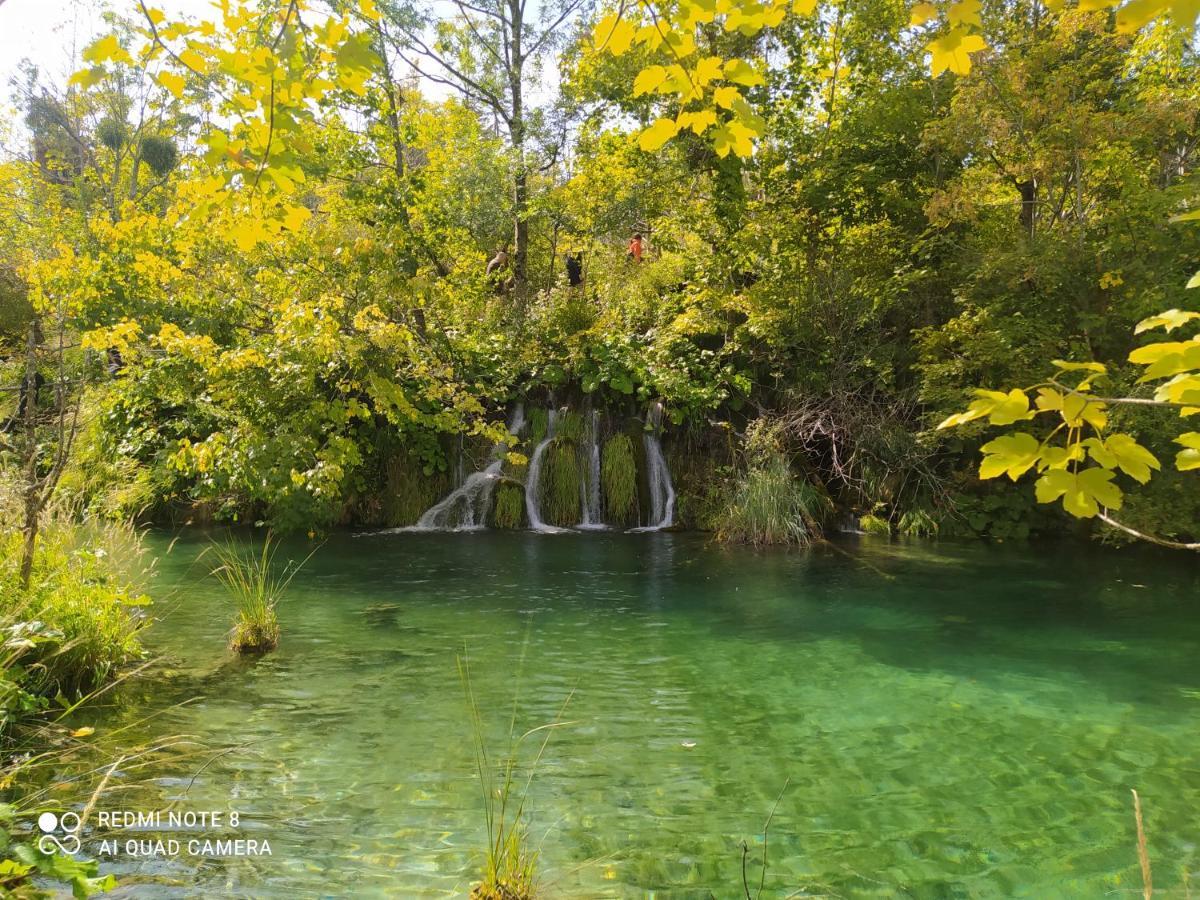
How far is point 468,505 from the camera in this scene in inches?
501

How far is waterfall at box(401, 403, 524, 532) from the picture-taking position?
41.2 ft

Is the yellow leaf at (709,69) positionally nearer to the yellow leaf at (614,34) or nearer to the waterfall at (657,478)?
the yellow leaf at (614,34)

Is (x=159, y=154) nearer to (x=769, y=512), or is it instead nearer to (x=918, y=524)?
(x=769, y=512)

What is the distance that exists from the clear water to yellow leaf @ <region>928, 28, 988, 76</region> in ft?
9.29

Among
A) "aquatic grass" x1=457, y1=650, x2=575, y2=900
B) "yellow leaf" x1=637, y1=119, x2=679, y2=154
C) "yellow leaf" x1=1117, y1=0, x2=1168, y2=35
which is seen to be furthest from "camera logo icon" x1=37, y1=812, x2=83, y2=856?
"yellow leaf" x1=1117, y1=0, x2=1168, y2=35

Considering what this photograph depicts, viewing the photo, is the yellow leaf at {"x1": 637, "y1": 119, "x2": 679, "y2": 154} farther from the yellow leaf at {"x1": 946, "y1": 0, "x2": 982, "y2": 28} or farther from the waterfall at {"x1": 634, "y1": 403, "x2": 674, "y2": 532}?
the waterfall at {"x1": 634, "y1": 403, "x2": 674, "y2": 532}

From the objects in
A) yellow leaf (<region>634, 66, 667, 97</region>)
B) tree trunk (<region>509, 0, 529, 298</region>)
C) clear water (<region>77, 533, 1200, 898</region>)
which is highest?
tree trunk (<region>509, 0, 529, 298</region>)

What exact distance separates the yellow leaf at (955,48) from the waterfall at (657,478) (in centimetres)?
1101

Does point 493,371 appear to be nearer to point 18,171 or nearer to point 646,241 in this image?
point 646,241

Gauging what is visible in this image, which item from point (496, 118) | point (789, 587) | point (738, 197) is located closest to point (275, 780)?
point (789, 587)

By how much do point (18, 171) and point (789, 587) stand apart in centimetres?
2592

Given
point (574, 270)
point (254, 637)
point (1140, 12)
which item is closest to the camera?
point (1140, 12)

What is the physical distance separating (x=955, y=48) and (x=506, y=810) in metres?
3.35

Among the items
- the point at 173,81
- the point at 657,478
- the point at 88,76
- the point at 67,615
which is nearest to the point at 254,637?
the point at 67,615
